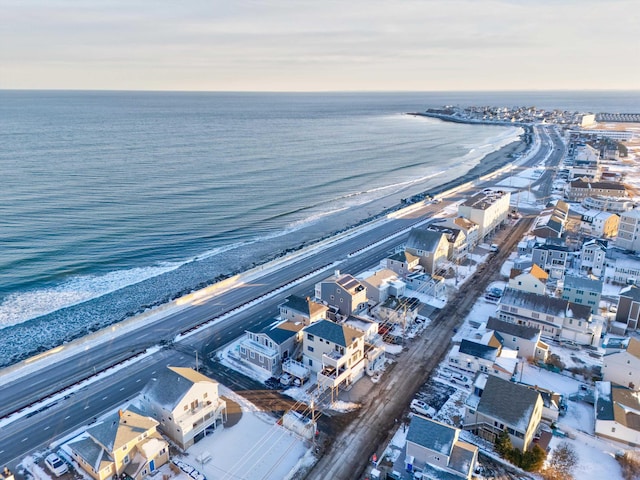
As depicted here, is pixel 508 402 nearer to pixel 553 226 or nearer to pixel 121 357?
pixel 121 357

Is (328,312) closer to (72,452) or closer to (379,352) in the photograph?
(379,352)

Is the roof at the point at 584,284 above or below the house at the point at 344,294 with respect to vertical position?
above

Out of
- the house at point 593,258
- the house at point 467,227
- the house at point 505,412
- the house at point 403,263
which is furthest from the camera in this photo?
the house at point 467,227

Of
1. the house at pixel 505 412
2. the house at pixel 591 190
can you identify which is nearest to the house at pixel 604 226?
the house at pixel 591 190

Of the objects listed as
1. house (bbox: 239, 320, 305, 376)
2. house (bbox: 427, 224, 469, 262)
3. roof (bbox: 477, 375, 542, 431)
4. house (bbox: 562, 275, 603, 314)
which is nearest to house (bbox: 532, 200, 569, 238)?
house (bbox: 427, 224, 469, 262)

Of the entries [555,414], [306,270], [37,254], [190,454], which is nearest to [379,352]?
[555,414]

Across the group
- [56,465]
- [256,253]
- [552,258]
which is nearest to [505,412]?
[56,465]

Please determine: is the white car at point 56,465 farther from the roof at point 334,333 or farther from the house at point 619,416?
the house at point 619,416

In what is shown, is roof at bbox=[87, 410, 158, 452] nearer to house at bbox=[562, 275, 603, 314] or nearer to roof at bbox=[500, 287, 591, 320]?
roof at bbox=[500, 287, 591, 320]
